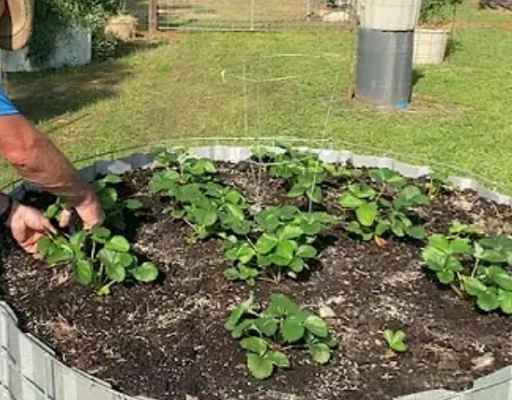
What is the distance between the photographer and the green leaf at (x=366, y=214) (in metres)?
2.23

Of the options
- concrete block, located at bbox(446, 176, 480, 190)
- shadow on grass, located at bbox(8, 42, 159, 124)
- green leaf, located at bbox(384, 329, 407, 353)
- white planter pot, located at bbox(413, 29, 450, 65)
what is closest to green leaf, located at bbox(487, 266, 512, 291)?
green leaf, located at bbox(384, 329, 407, 353)

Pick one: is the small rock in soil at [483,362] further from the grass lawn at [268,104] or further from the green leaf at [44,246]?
the grass lawn at [268,104]

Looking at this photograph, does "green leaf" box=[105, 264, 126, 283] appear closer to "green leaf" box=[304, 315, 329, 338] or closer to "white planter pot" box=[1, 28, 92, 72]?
"green leaf" box=[304, 315, 329, 338]

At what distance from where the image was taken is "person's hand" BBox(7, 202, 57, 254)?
2.14 metres

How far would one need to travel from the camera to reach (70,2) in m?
8.03

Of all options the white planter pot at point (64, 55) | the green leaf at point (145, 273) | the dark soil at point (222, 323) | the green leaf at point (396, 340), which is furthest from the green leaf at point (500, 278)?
the white planter pot at point (64, 55)

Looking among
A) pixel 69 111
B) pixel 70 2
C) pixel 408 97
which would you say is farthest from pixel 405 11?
pixel 70 2

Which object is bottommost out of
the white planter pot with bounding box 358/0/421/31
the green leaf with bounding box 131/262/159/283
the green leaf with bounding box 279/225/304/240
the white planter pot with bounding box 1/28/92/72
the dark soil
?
the white planter pot with bounding box 1/28/92/72

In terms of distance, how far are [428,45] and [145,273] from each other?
759cm

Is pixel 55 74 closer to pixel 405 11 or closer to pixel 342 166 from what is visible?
pixel 405 11

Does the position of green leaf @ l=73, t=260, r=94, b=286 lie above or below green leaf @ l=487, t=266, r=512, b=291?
below

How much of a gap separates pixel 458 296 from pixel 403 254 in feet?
0.89

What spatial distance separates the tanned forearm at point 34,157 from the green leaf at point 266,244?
1.55ft

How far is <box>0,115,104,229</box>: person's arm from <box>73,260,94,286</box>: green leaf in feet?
0.54
